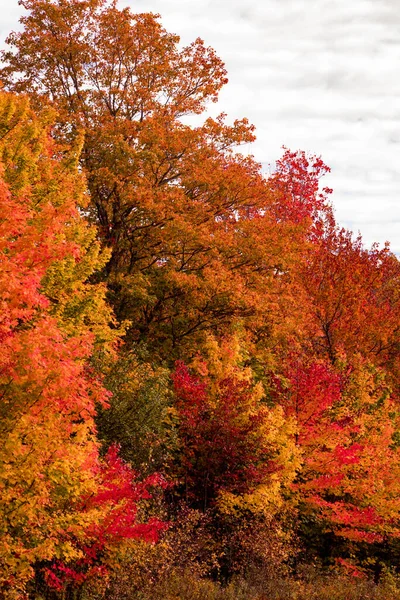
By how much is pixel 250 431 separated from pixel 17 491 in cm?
916

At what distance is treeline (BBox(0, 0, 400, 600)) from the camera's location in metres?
13.0

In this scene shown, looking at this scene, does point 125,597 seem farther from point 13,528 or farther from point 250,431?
point 250,431

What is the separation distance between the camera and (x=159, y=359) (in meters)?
26.1

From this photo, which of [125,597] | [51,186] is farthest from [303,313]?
[125,597]

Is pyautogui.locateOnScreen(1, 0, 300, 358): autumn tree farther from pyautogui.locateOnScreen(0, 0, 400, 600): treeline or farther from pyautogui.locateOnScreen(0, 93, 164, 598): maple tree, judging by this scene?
pyautogui.locateOnScreen(0, 93, 164, 598): maple tree

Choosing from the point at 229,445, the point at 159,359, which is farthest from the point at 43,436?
the point at 159,359

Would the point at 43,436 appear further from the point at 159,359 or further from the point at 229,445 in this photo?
the point at 159,359

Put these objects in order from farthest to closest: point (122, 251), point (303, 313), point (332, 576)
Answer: point (303, 313)
point (122, 251)
point (332, 576)

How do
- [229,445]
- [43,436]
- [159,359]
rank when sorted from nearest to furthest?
[43,436], [229,445], [159,359]

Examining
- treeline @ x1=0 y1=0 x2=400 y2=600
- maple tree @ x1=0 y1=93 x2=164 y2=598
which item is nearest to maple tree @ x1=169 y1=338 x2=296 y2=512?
treeline @ x1=0 y1=0 x2=400 y2=600

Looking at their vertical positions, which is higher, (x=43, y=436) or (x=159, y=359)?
(x=159, y=359)

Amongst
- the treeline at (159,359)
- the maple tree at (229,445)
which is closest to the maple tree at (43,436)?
the treeline at (159,359)

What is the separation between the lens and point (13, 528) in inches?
530

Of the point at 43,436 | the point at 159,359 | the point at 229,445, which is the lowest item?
the point at 229,445
